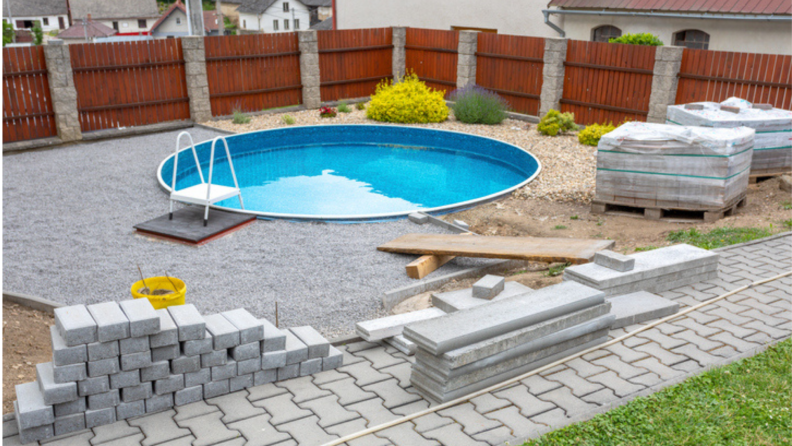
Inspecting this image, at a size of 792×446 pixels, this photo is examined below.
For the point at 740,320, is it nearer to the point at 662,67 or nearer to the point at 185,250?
the point at 185,250

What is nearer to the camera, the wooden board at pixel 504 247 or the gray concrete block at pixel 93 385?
the gray concrete block at pixel 93 385

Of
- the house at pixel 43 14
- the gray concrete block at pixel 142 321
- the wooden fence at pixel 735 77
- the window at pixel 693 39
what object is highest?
the house at pixel 43 14

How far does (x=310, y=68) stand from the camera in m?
17.2

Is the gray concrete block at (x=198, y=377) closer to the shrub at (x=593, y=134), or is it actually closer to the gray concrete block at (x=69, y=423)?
the gray concrete block at (x=69, y=423)

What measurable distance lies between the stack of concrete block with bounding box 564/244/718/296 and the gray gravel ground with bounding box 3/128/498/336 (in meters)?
1.90

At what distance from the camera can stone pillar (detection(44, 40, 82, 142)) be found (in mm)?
13445

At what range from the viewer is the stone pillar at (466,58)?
1697 cm

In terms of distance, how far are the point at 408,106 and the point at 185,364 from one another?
12.5 meters

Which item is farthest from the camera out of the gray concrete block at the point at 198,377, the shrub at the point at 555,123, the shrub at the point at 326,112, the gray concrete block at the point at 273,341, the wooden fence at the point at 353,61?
the wooden fence at the point at 353,61

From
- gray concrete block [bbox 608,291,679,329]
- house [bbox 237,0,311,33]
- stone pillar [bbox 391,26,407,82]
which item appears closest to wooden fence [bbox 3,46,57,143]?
stone pillar [bbox 391,26,407,82]

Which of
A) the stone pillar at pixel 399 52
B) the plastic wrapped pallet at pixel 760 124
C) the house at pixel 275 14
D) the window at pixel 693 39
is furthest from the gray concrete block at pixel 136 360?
the house at pixel 275 14

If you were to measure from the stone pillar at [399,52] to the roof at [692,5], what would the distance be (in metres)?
4.71

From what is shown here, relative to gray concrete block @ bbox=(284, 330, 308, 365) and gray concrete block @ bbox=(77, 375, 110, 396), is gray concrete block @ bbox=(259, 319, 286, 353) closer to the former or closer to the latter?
gray concrete block @ bbox=(284, 330, 308, 365)

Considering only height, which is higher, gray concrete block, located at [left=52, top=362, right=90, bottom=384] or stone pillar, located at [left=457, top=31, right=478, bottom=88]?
stone pillar, located at [left=457, top=31, right=478, bottom=88]
